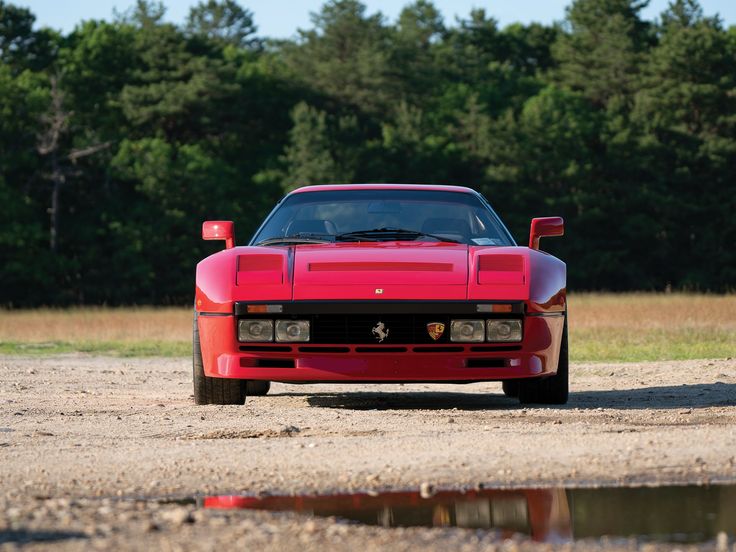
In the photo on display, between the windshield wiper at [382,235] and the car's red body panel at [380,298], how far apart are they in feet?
2.05

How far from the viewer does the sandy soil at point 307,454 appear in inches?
188

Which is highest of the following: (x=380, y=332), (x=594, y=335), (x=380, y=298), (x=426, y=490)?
(x=380, y=298)

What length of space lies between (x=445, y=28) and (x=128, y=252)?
41.5m

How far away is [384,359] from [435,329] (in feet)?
1.19

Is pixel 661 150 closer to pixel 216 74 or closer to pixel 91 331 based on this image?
pixel 216 74

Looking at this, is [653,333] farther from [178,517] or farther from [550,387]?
[178,517]

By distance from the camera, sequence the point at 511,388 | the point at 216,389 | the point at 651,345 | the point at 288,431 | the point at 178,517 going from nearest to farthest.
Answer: the point at 178,517 < the point at 288,431 < the point at 216,389 < the point at 511,388 < the point at 651,345

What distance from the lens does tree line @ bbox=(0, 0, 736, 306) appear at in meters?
60.8

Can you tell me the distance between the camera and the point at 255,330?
879 cm

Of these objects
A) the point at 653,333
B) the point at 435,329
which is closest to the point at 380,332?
the point at 435,329

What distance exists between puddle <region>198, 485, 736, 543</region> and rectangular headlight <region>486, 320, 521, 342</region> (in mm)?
3011

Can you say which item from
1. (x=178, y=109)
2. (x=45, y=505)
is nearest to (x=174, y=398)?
(x=45, y=505)

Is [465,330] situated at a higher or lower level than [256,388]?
higher

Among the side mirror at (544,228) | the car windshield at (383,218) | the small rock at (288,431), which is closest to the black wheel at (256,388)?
the car windshield at (383,218)
